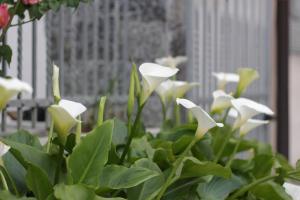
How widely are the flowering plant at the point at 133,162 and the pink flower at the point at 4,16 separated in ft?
0.73

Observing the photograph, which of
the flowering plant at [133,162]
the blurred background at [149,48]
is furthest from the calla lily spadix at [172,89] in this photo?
the blurred background at [149,48]

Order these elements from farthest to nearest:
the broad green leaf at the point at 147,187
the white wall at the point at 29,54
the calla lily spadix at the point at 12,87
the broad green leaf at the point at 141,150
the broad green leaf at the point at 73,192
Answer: the white wall at the point at 29,54 → the broad green leaf at the point at 141,150 → the broad green leaf at the point at 147,187 → the broad green leaf at the point at 73,192 → the calla lily spadix at the point at 12,87

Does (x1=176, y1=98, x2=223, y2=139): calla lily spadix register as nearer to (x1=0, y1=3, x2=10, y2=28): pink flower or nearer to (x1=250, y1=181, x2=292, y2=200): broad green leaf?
(x1=250, y1=181, x2=292, y2=200): broad green leaf

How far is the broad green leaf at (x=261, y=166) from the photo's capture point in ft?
3.07

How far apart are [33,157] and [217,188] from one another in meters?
0.28

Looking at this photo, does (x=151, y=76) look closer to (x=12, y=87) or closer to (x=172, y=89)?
(x=12, y=87)

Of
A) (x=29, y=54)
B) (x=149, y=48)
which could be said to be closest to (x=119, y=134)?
(x=29, y=54)

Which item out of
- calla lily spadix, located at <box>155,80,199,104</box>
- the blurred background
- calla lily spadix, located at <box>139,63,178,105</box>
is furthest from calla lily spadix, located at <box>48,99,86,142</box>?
the blurred background

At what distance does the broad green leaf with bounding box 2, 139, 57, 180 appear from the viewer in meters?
0.68

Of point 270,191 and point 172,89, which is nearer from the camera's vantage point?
→ point 270,191

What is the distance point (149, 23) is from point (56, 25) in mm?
474

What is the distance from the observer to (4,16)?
926 mm

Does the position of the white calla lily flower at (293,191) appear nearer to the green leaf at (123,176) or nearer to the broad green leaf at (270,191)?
the broad green leaf at (270,191)

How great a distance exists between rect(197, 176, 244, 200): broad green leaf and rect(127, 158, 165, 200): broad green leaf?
0.08 metres
